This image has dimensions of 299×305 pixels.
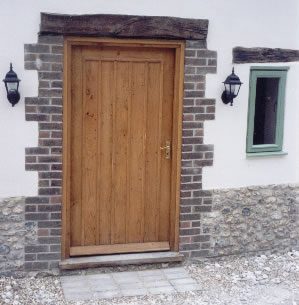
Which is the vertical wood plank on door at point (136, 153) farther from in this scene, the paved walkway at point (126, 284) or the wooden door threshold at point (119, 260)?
the paved walkway at point (126, 284)

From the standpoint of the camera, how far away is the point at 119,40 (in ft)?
17.4

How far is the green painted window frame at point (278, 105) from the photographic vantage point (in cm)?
582

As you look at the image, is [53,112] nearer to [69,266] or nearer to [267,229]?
[69,266]

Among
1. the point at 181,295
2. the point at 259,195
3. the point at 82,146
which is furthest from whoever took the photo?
the point at 259,195

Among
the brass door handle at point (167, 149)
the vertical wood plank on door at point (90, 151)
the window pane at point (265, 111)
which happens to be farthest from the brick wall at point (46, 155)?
the window pane at point (265, 111)

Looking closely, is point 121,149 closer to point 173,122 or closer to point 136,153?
point 136,153

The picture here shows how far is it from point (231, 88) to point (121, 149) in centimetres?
124

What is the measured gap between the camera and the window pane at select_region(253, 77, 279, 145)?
19.5ft

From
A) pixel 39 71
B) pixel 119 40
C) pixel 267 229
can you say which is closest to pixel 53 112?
pixel 39 71

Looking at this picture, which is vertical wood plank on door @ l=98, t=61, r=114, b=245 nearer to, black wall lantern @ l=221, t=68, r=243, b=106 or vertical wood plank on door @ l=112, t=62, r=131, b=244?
vertical wood plank on door @ l=112, t=62, r=131, b=244

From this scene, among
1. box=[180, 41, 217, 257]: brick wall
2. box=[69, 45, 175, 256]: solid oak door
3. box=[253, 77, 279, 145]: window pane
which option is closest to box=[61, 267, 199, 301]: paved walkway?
box=[69, 45, 175, 256]: solid oak door

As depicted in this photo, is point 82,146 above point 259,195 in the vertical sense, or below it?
above

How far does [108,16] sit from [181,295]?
2.64 metres

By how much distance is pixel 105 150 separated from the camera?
18.2 ft
